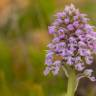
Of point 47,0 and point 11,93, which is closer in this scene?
point 11,93

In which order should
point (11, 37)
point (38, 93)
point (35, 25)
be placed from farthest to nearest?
point (35, 25) → point (11, 37) → point (38, 93)

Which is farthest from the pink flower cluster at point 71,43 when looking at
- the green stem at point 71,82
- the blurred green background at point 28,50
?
the blurred green background at point 28,50

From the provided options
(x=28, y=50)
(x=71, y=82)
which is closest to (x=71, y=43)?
(x=71, y=82)

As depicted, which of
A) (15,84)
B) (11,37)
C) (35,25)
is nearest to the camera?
(15,84)

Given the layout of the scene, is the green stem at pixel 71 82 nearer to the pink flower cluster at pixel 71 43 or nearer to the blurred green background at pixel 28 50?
the pink flower cluster at pixel 71 43

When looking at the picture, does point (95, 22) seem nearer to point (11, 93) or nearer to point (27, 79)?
point (27, 79)

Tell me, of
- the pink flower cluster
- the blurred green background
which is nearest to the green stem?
the pink flower cluster

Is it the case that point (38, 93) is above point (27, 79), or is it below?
below

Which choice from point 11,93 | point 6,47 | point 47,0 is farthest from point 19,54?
point 11,93
